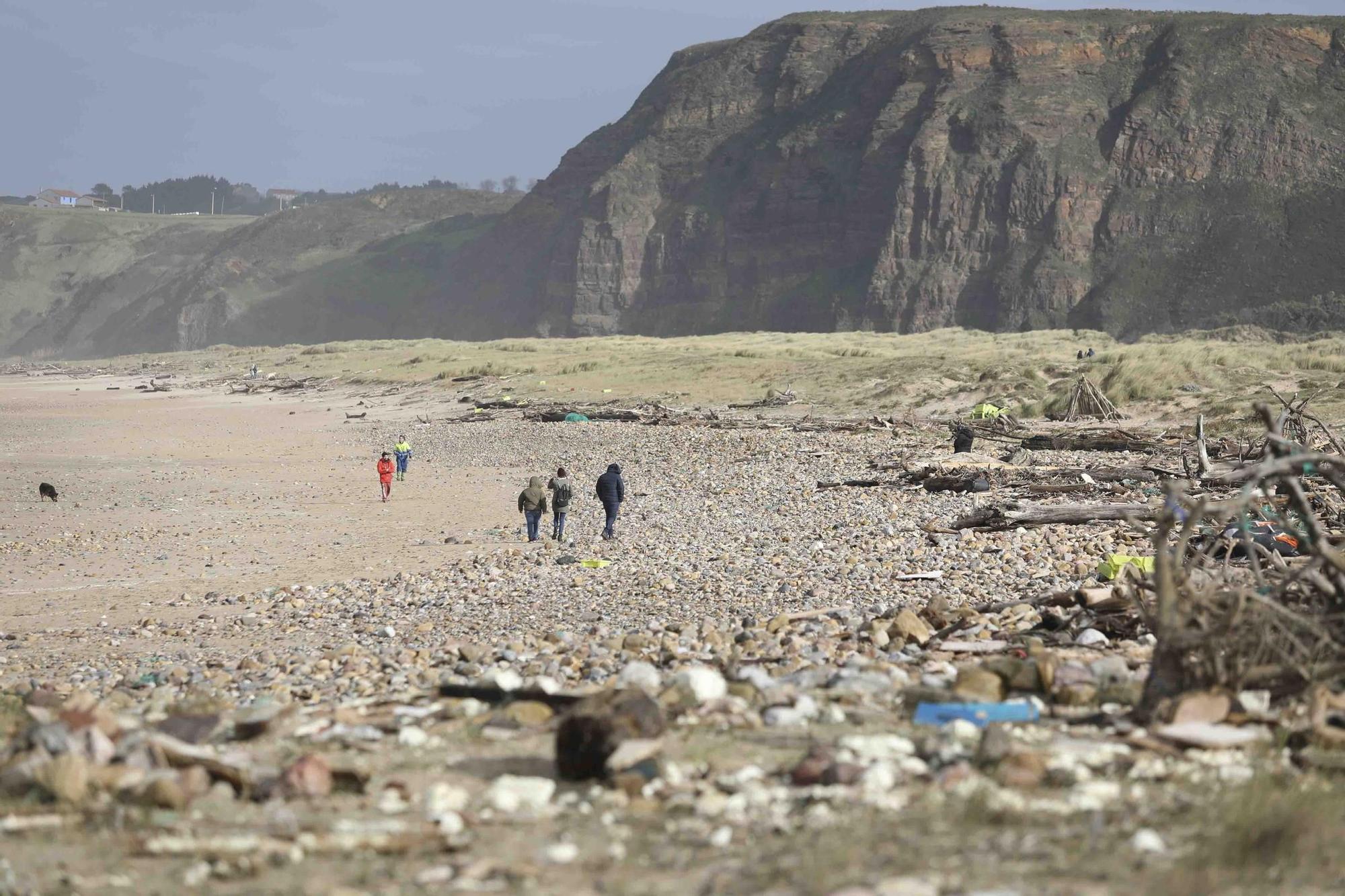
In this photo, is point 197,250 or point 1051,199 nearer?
point 1051,199

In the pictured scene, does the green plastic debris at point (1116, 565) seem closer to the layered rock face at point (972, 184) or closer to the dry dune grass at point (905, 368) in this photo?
the dry dune grass at point (905, 368)

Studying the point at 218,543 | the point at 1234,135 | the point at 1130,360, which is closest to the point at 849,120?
the point at 1234,135

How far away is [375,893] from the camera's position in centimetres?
352

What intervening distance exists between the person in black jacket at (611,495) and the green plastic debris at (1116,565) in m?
6.61

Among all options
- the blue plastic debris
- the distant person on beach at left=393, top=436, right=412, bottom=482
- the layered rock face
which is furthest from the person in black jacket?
the layered rock face

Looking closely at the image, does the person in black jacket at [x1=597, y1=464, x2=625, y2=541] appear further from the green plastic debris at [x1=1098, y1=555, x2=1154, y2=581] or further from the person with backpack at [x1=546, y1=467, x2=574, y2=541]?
the green plastic debris at [x1=1098, y1=555, x2=1154, y2=581]

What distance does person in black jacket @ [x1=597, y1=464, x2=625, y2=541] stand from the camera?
14828mm

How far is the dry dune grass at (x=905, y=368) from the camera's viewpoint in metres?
29.1

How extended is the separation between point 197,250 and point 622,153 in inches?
3104

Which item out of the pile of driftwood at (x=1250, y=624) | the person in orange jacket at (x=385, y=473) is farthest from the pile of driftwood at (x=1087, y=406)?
the pile of driftwood at (x=1250, y=624)

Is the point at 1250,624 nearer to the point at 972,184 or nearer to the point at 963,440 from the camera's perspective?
the point at 963,440

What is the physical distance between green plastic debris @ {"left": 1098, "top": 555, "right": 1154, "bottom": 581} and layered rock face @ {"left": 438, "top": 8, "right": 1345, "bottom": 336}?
66.3 metres

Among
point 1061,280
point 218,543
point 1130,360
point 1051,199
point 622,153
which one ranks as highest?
point 622,153

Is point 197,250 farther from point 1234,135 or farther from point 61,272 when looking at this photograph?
point 1234,135
